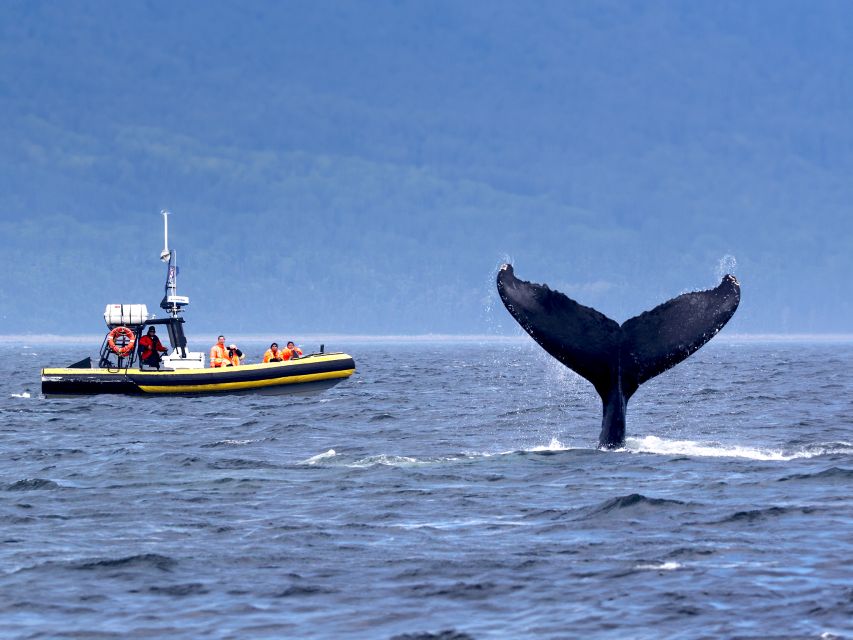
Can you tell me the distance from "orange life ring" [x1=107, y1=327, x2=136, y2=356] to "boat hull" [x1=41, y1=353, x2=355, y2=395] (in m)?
1.15

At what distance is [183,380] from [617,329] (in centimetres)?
2147

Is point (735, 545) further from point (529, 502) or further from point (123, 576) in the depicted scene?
point (123, 576)

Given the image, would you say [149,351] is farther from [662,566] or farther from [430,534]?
[662,566]

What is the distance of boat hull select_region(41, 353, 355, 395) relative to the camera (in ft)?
115

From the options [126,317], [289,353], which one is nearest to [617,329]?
[289,353]

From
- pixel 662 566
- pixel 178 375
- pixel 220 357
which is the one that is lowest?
pixel 662 566

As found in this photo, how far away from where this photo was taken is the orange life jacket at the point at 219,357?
36.7 metres

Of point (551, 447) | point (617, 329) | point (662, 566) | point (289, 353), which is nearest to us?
point (662, 566)

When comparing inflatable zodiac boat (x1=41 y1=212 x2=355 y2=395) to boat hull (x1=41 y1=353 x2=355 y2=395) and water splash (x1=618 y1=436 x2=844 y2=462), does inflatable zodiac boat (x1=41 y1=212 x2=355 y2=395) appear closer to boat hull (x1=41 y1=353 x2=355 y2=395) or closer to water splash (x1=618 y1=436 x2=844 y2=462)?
boat hull (x1=41 y1=353 x2=355 y2=395)

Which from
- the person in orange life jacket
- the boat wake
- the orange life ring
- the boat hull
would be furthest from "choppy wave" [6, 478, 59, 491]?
the person in orange life jacket

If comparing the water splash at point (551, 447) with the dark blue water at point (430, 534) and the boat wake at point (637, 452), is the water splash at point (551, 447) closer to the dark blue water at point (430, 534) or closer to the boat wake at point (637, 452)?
the boat wake at point (637, 452)

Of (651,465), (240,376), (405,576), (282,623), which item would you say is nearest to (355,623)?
(282,623)

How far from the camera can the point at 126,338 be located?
120 feet

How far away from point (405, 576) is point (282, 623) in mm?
1611
